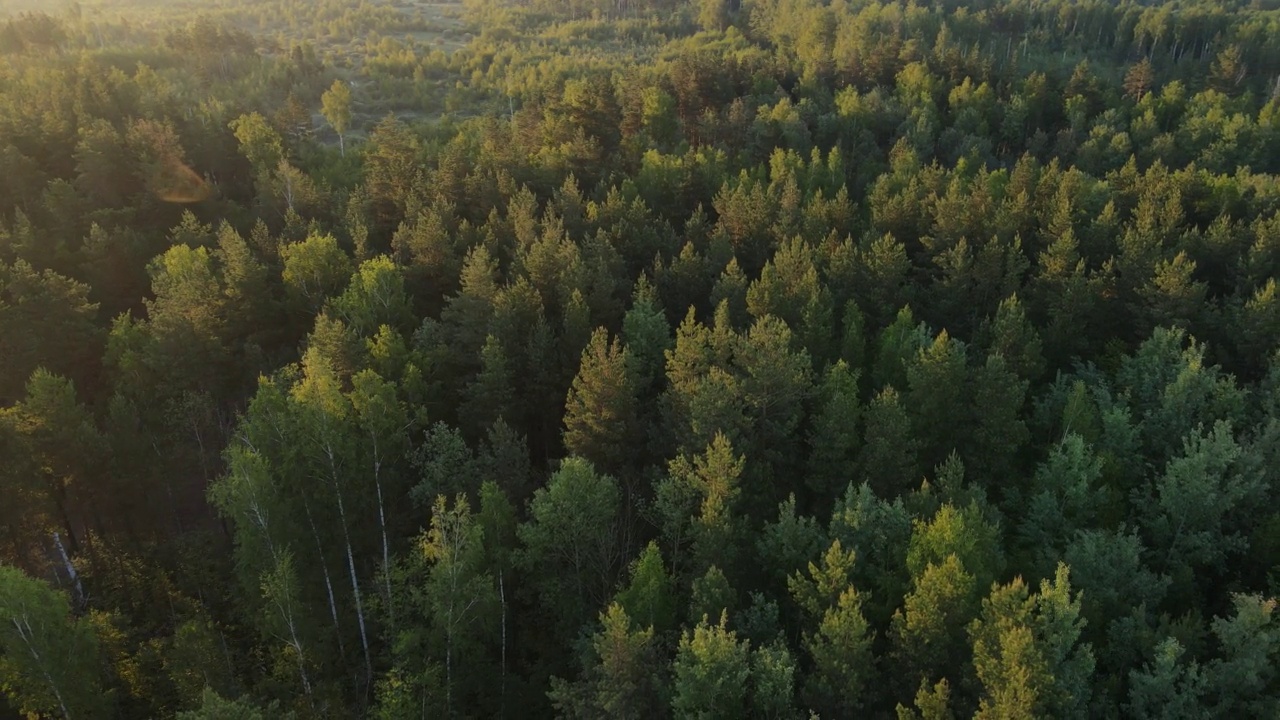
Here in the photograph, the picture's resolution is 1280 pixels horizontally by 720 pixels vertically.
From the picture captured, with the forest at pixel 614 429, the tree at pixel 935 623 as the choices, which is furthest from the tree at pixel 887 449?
the tree at pixel 935 623

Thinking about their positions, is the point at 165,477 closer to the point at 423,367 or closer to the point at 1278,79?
the point at 423,367

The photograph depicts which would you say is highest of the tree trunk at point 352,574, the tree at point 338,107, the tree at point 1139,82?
the tree at point 338,107

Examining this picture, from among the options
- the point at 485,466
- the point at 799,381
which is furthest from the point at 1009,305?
the point at 485,466

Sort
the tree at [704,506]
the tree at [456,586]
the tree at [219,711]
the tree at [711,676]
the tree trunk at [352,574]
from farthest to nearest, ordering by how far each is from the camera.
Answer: the tree trunk at [352,574] < the tree at [704,506] < the tree at [456,586] < the tree at [711,676] < the tree at [219,711]

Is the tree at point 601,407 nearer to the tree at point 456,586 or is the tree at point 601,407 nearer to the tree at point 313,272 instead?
the tree at point 456,586

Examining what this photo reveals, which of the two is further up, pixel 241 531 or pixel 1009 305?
pixel 1009 305

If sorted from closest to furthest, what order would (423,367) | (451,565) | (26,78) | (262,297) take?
(451,565), (423,367), (262,297), (26,78)
